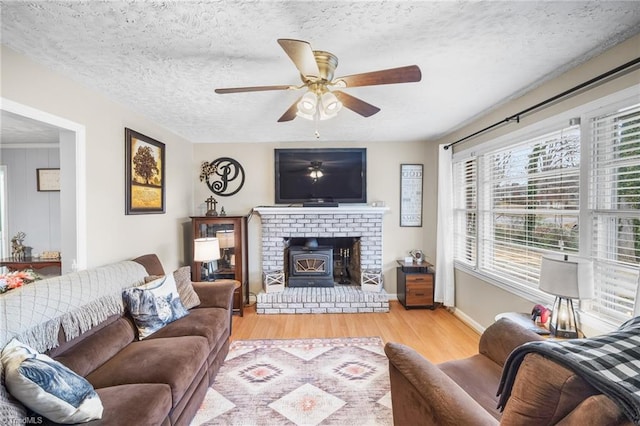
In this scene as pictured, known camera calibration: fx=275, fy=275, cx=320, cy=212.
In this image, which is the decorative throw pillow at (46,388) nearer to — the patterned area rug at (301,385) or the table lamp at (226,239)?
the patterned area rug at (301,385)

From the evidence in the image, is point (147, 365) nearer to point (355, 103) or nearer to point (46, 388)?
point (46, 388)

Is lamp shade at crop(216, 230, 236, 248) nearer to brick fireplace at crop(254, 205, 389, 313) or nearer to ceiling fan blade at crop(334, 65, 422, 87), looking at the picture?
brick fireplace at crop(254, 205, 389, 313)

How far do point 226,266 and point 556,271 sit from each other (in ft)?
11.6

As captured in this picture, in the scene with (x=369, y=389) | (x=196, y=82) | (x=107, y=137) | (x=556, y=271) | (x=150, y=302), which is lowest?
(x=369, y=389)

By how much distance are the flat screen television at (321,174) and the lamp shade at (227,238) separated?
883mm

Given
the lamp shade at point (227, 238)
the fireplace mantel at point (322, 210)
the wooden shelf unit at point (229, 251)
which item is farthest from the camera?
the fireplace mantel at point (322, 210)

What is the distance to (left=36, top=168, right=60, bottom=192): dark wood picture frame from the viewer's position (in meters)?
3.76

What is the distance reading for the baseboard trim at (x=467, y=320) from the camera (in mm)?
3115

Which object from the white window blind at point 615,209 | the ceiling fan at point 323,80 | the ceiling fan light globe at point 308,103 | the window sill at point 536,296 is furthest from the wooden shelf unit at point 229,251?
the white window blind at point 615,209

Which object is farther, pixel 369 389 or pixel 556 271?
pixel 369 389

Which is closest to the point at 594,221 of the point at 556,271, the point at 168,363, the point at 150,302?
the point at 556,271

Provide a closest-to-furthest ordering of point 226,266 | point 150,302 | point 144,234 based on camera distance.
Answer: point 150,302 < point 144,234 < point 226,266

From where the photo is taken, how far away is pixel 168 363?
167 cm

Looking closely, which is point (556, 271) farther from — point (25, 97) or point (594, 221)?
point (25, 97)
